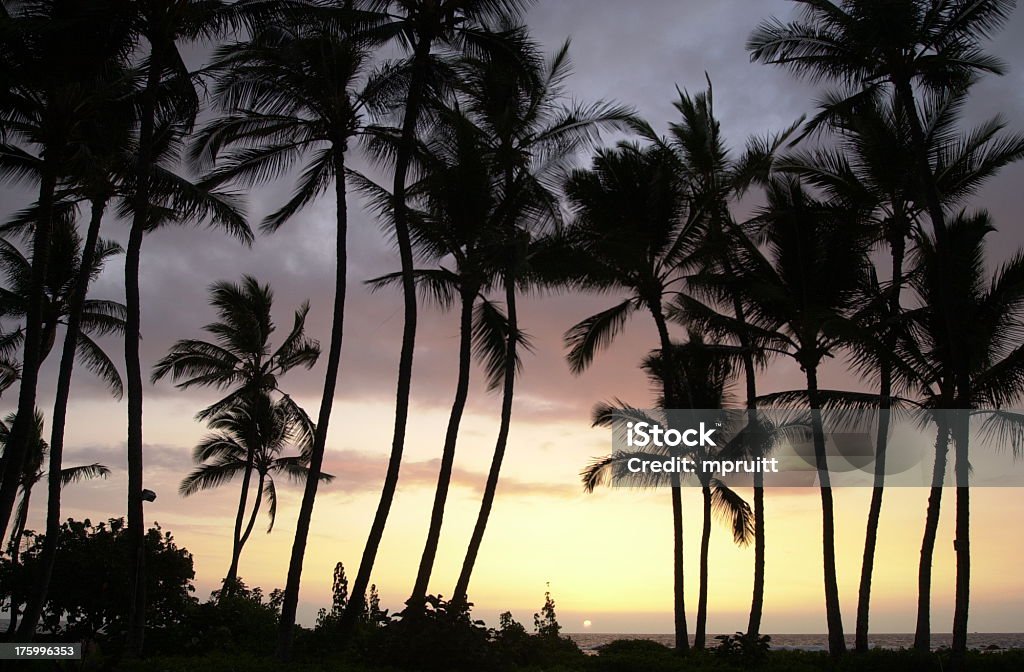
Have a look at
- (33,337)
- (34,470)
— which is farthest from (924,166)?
(34,470)

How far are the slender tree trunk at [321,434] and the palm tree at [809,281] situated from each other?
959 cm

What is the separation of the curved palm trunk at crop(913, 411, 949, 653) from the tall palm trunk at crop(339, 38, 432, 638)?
10774 mm

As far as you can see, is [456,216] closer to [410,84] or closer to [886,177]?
[410,84]

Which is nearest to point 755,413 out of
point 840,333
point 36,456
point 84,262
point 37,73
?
point 840,333

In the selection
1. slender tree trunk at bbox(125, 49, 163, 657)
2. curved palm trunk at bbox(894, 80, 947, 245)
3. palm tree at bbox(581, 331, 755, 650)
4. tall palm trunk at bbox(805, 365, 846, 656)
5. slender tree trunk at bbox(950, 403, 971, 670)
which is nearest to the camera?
slender tree trunk at bbox(125, 49, 163, 657)

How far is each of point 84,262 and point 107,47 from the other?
4414 mm

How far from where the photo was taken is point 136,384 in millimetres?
14969

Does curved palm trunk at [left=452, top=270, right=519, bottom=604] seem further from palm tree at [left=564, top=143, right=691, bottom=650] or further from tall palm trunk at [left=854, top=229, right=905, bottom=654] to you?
tall palm trunk at [left=854, top=229, right=905, bottom=654]

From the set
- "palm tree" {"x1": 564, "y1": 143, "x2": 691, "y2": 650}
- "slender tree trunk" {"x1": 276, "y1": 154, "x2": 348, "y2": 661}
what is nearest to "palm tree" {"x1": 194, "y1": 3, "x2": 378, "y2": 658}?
"slender tree trunk" {"x1": 276, "y1": 154, "x2": 348, "y2": 661}

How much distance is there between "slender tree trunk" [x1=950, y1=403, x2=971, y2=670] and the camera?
51.8ft

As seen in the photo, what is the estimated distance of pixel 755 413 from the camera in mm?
22297

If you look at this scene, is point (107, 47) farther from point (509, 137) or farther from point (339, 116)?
point (509, 137)

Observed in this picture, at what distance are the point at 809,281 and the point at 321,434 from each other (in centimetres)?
1183

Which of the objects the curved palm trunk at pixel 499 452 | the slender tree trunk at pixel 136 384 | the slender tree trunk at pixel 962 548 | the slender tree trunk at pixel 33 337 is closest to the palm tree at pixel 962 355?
the slender tree trunk at pixel 962 548
